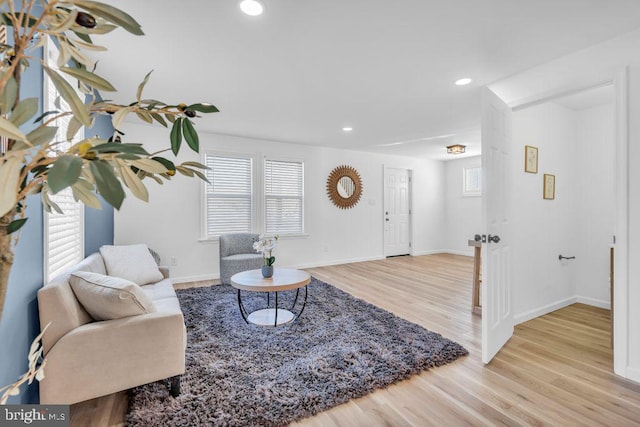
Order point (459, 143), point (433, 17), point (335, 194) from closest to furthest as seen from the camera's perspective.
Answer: point (433, 17) → point (459, 143) → point (335, 194)

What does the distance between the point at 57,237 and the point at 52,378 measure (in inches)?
35.7

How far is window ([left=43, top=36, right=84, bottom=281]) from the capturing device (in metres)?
1.70

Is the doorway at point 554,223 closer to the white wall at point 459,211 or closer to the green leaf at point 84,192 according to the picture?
the green leaf at point 84,192

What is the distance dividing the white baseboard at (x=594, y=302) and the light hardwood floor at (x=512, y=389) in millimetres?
162

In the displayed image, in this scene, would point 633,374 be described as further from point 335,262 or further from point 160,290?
point 335,262

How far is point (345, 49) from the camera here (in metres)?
2.09

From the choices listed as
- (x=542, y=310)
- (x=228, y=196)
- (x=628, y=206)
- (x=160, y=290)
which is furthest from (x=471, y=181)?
(x=160, y=290)

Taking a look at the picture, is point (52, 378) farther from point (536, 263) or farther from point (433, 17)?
point (536, 263)

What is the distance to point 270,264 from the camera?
2.89m

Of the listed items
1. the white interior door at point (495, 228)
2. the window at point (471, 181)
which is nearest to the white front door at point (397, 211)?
the window at point (471, 181)

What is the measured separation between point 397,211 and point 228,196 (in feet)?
12.6

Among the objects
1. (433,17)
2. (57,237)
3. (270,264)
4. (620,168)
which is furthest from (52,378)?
(620,168)

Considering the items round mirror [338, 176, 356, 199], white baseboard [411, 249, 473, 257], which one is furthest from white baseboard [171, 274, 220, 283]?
white baseboard [411, 249, 473, 257]

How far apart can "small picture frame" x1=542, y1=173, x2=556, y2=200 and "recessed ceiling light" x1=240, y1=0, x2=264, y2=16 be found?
3192 millimetres
